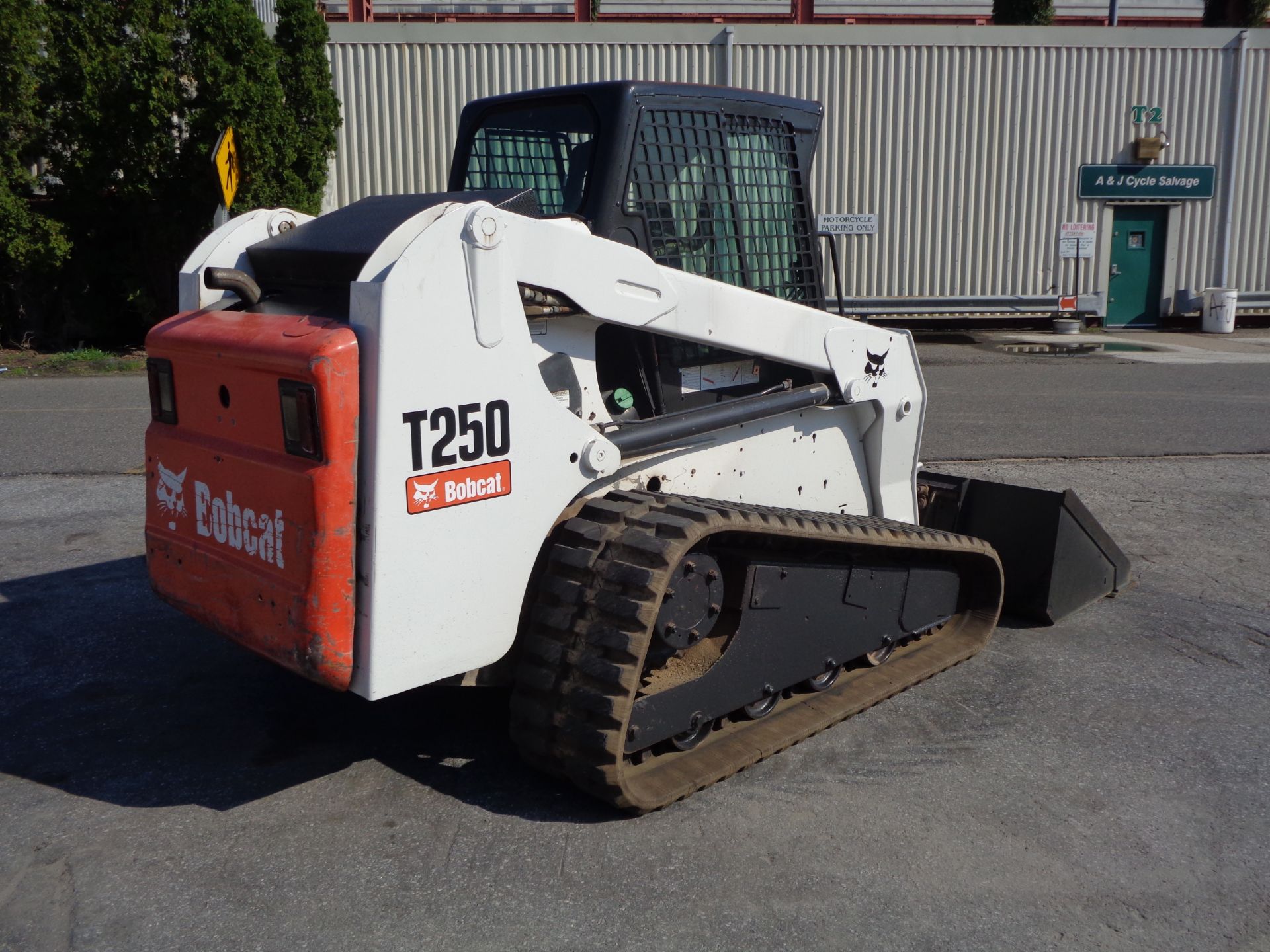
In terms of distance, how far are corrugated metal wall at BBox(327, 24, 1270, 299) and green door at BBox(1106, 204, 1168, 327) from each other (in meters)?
0.37

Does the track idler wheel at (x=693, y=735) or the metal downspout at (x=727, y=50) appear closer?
the track idler wheel at (x=693, y=735)

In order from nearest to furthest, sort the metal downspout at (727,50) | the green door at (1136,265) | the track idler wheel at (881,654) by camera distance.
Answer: the track idler wheel at (881,654)
the metal downspout at (727,50)
the green door at (1136,265)

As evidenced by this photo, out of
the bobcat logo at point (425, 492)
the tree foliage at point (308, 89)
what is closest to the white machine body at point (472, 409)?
the bobcat logo at point (425, 492)

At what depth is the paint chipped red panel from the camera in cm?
312

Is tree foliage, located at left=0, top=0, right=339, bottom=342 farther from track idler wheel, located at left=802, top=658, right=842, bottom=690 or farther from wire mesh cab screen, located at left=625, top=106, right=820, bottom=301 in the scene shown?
track idler wheel, located at left=802, top=658, right=842, bottom=690

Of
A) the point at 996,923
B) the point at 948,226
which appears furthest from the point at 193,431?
the point at 948,226

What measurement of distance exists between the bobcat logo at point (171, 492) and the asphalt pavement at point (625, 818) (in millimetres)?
875

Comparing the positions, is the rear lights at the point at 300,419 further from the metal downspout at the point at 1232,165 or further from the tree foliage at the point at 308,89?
the metal downspout at the point at 1232,165

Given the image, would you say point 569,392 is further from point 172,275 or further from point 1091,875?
point 172,275

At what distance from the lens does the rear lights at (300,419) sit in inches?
122

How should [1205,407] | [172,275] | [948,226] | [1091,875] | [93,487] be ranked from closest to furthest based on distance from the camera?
1. [1091,875]
2. [93,487]
3. [1205,407]
4. [172,275]
5. [948,226]

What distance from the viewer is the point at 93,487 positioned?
26.0ft

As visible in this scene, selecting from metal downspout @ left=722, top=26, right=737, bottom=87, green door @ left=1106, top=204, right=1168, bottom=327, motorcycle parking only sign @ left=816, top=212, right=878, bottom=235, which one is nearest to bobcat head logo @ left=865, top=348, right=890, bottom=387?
metal downspout @ left=722, top=26, right=737, bottom=87

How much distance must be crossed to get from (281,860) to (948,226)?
57.1 feet
